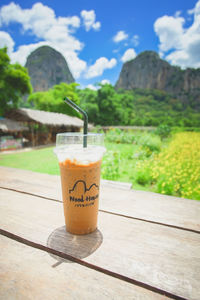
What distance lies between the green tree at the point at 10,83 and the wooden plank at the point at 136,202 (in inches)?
512

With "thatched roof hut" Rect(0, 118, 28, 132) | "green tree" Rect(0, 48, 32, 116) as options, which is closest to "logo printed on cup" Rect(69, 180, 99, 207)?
"thatched roof hut" Rect(0, 118, 28, 132)

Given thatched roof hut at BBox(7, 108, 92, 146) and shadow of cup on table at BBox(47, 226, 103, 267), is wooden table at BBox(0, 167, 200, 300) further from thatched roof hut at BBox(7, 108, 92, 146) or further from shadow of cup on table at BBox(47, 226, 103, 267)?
thatched roof hut at BBox(7, 108, 92, 146)

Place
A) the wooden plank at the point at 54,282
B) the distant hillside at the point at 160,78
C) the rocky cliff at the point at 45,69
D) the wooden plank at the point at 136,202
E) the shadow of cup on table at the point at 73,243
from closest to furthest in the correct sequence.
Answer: the wooden plank at the point at 54,282 → the shadow of cup on table at the point at 73,243 → the wooden plank at the point at 136,202 → the distant hillside at the point at 160,78 → the rocky cliff at the point at 45,69

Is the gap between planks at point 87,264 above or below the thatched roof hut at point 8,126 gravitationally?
below

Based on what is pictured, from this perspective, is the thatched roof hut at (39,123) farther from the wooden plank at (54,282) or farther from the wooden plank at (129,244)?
the wooden plank at (54,282)

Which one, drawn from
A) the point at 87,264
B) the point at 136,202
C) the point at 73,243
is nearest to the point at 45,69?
the point at 136,202

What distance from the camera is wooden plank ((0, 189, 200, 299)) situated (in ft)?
1.58

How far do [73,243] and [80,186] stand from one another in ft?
0.66

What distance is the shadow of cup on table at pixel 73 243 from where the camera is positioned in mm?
562

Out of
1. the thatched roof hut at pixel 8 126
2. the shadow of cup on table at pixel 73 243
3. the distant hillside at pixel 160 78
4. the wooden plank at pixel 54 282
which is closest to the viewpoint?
the wooden plank at pixel 54 282

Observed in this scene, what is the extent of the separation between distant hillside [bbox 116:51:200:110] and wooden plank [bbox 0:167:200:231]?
44.4 metres

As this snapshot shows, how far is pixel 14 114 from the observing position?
13.5m

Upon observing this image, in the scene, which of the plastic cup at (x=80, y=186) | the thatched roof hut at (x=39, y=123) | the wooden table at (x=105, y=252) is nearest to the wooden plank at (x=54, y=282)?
the wooden table at (x=105, y=252)

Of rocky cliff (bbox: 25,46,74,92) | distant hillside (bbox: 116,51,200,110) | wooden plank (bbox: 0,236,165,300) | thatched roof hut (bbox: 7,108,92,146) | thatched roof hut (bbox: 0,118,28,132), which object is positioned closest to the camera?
wooden plank (bbox: 0,236,165,300)
